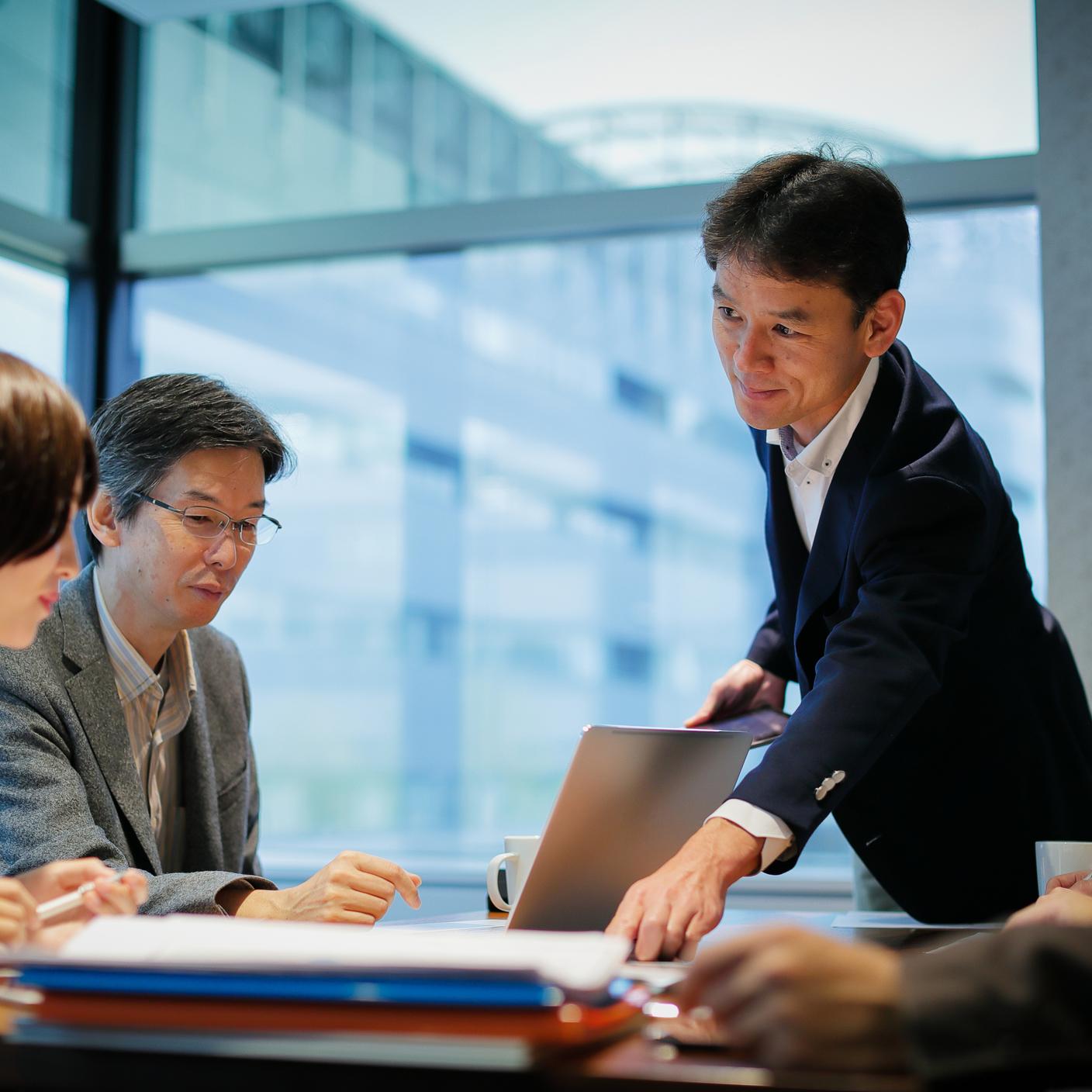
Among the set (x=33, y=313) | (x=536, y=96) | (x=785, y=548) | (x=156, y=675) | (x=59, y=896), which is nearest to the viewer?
(x=59, y=896)

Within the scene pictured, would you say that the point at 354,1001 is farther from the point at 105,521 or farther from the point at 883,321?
the point at 105,521

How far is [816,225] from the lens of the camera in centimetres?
151

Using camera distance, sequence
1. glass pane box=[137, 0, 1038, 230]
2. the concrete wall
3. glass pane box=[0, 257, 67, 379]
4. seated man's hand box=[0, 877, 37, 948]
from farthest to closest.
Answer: glass pane box=[0, 257, 67, 379] → glass pane box=[137, 0, 1038, 230] → the concrete wall → seated man's hand box=[0, 877, 37, 948]

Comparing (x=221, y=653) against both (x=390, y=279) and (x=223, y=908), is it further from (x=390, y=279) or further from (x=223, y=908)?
(x=390, y=279)

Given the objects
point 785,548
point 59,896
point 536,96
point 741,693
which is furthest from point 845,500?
point 536,96

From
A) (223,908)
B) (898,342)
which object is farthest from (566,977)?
(898,342)

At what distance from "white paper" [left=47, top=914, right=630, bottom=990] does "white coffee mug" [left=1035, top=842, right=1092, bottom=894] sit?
82 cm

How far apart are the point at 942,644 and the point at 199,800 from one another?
3.54 ft

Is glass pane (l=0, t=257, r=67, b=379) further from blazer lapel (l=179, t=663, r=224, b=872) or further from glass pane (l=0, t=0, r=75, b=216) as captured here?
blazer lapel (l=179, t=663, r=224, b=872)

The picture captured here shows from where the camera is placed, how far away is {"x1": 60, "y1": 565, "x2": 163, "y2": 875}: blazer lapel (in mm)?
1667

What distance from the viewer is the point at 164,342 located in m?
4.09

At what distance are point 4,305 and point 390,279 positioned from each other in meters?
1.12

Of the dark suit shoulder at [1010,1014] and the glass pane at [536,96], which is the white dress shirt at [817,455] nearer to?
the dark suit shoulder at [1010,1014]

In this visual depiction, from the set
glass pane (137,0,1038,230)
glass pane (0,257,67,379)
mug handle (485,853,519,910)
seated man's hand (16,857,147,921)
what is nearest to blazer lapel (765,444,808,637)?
mug handle (485,853,519,910)
